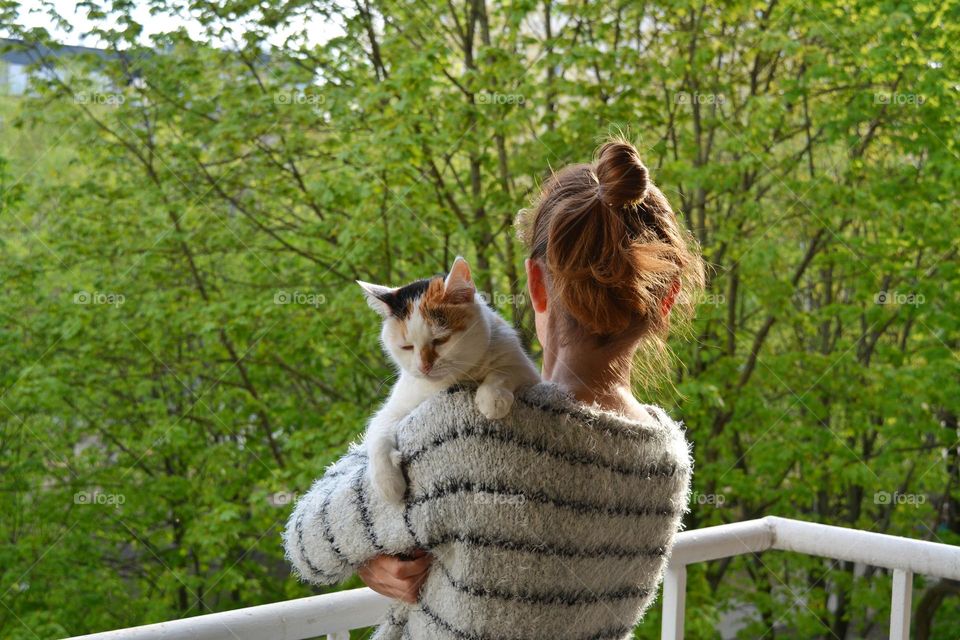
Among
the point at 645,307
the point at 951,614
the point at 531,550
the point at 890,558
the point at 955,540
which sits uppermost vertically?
the point at 645,307

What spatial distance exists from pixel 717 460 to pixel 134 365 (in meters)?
3.11

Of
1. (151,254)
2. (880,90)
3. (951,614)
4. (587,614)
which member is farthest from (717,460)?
(587,614)

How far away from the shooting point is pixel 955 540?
4.57 meters

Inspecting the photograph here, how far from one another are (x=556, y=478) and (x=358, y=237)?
3246 millimetres

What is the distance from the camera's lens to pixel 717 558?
1612 millimetres

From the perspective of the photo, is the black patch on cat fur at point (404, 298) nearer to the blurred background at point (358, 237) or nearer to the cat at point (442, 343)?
the cat at point (442, 343)

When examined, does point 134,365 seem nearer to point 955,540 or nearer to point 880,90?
point 880,90

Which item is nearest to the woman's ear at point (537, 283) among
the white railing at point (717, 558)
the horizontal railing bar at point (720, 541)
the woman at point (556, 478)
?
the woman at point (556, 478)

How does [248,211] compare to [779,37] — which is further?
[248,211]

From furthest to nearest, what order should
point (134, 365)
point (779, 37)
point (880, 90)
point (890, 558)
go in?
1. point (134, 365)
2. point (880, 90)
3. point (779, 37)
4. point (890, 558)

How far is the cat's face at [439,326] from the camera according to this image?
1.09 meters

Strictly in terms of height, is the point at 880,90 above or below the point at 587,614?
below

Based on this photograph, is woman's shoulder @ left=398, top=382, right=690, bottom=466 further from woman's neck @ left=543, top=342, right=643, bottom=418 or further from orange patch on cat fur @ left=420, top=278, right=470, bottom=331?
orange patch on cat fur @ left=420, top=278, right=470, bottom=331

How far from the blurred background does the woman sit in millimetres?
2844
